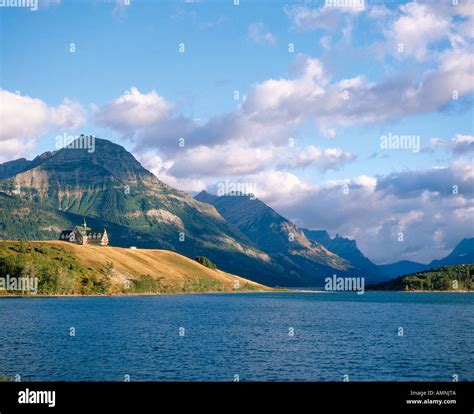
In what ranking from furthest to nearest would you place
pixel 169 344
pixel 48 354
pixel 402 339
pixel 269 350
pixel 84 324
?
1. pixel 84 324
2. pixel 402 339
3. pixel 169 344
4. pixel 269 350
5. pixel 48 354

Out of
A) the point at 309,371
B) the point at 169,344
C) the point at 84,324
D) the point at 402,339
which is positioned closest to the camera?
the point at 309,371

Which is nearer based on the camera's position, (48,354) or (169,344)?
(48,354)
